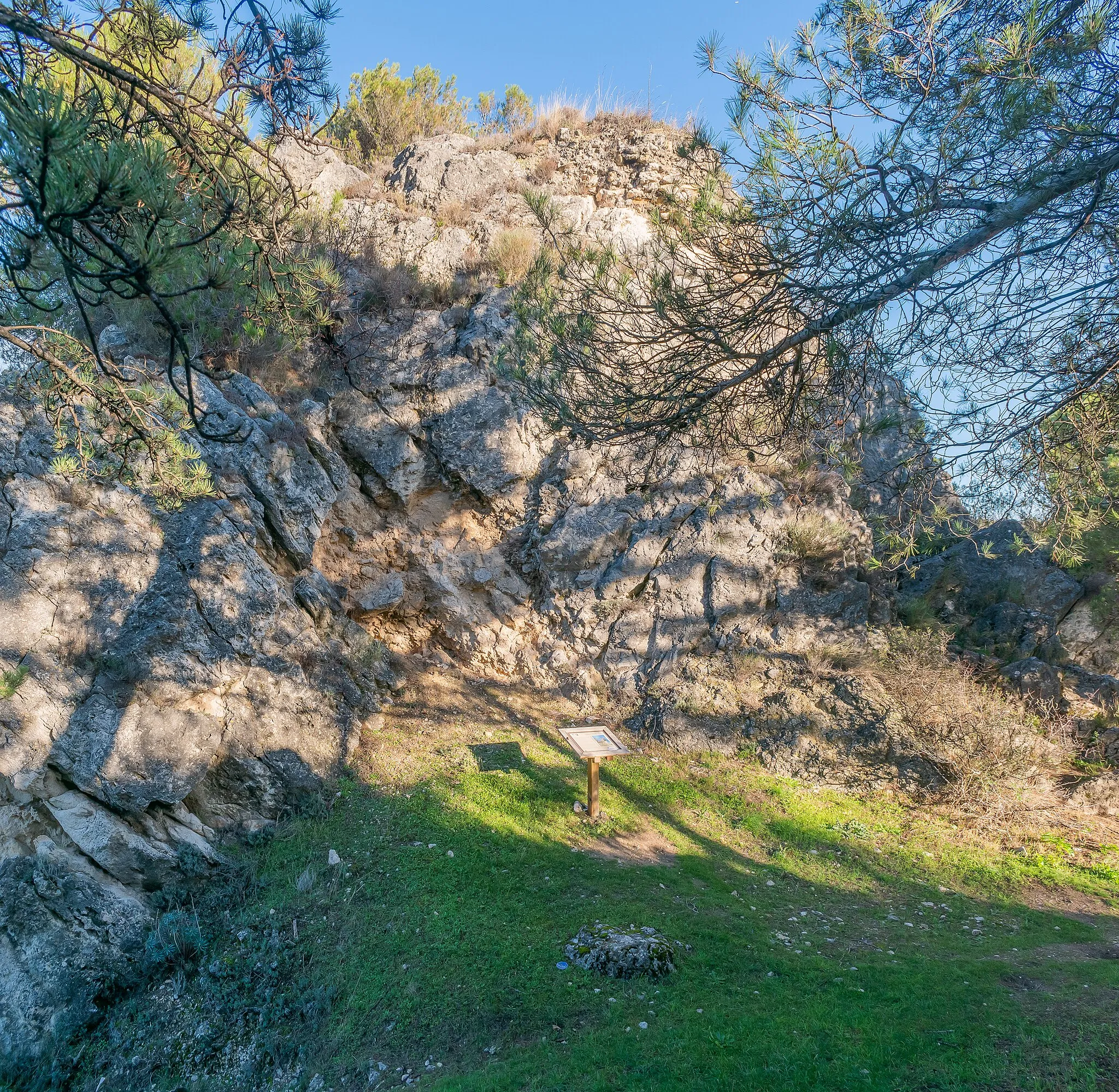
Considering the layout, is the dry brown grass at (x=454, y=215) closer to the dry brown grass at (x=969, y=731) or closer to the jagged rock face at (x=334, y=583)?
the jagged rock face at (x=334, y=583)

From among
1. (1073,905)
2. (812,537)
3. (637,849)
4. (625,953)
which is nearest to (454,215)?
(812,537)

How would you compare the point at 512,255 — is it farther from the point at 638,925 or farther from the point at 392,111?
the point at 638,925

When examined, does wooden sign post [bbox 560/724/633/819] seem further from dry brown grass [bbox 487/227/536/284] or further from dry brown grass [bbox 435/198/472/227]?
dry brown grass [bbox 435/198/472/227]

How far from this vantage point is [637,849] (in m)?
7.38

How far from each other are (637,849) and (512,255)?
34.4 ft

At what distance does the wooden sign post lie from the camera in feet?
24.1

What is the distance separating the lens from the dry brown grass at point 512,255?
1271 cm

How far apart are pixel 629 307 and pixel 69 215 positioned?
3487 mm

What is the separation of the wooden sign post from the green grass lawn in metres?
0.32

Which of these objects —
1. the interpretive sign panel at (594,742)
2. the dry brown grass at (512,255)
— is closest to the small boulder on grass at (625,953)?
the interpretive sign panel at (594,742)

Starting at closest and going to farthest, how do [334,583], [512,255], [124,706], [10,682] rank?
[10,682], [124,706], [334,583], [512,255]

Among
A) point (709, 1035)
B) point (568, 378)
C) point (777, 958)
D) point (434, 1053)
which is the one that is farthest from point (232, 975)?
point (568, 378)

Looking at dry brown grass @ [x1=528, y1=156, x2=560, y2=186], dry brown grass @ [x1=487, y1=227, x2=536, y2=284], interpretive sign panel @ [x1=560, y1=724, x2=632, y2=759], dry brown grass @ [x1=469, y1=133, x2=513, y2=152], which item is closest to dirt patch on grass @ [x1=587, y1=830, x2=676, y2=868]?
interpretive sign panel @ [x1=560, y1=724, x2=632, y2=759]

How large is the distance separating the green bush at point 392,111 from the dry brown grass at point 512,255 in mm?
5799
